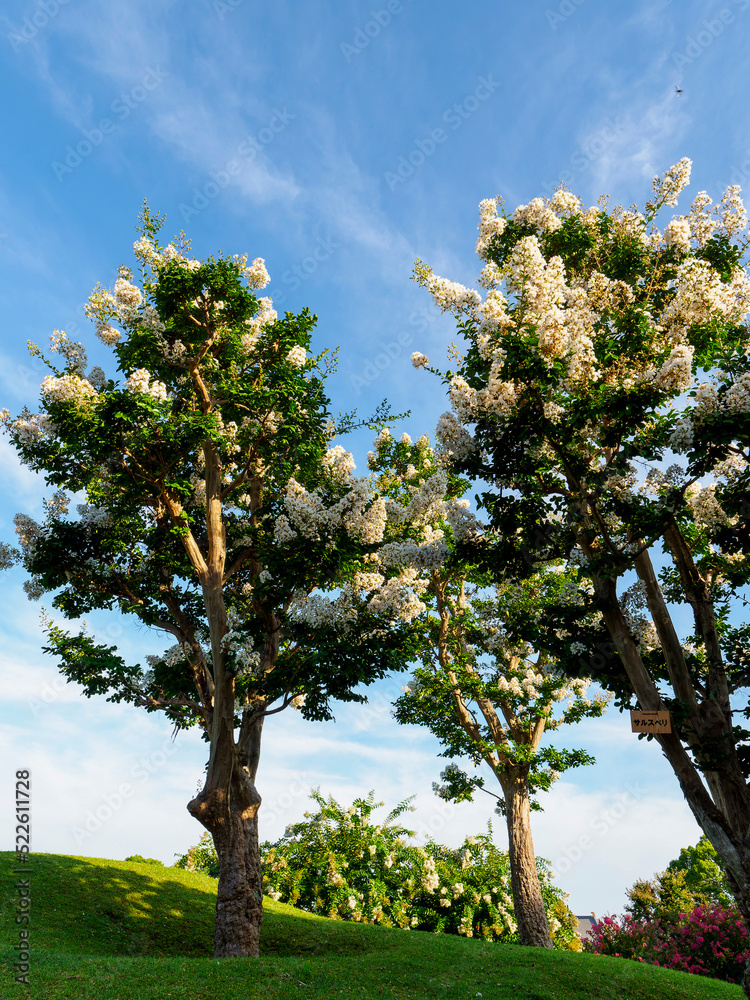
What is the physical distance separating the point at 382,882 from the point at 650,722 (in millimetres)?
18262

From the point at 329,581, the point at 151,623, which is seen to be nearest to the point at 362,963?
the point at 329,581

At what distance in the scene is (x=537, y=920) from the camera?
739 inches

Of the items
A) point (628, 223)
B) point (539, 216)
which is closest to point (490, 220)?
point (539, 216)

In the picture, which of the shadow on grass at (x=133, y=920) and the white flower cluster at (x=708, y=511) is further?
the shadow on grass at (x=133, y=920)

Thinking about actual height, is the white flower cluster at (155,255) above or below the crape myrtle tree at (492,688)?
above

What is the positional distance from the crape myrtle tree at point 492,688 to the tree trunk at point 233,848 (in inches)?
267

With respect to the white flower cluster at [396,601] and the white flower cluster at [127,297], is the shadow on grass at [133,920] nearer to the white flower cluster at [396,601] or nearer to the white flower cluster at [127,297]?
the white flower cluster at [396,601]

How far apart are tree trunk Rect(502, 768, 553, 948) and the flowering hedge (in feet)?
20.4

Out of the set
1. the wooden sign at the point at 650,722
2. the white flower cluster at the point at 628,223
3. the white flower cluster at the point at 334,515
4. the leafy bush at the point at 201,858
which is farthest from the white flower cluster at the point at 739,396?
the leafy bush at the point at 201,858

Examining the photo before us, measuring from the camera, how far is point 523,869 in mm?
19047

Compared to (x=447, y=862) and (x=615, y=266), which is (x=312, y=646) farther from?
(x=447, y=862)

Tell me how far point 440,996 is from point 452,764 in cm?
1205

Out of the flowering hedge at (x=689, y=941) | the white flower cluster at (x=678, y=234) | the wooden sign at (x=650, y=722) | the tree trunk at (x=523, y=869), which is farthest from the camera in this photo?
the flowering hedge at (x=689, y=941)

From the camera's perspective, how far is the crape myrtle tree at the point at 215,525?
14422 millimetres
